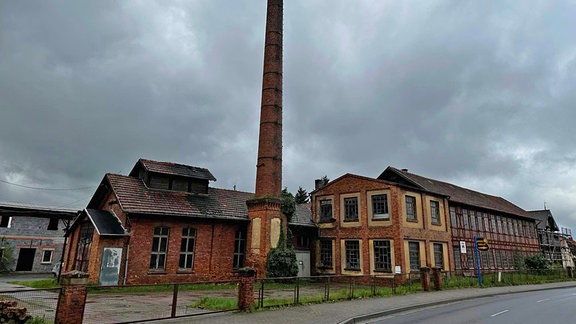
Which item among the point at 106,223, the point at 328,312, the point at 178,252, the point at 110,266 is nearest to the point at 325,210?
the point at 178,252

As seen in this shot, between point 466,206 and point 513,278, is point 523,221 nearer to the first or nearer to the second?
point 466,206

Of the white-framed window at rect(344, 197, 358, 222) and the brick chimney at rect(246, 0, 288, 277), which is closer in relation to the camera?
the brick chimney at rect(246, 0, 288, 277)

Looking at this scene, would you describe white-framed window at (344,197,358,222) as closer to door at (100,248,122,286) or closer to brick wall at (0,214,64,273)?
door at (100,248,122,286)

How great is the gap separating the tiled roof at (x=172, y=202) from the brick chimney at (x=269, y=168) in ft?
5.04

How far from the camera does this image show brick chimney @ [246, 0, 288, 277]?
21906 millimetres

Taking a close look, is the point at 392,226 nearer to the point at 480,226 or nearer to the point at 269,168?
the point at 269,168

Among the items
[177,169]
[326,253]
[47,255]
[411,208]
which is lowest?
[47,255]

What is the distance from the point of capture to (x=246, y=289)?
35.9 feet

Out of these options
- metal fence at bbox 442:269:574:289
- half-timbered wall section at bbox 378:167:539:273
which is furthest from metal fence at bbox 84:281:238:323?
half-timbered wall section at bbox 378:167:539:273

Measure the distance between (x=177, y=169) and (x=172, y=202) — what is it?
291 centimetres

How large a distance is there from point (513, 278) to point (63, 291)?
91.5 feet

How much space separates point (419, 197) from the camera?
25406 mm

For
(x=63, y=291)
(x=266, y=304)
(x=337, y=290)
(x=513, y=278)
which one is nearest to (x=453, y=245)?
(x=513, y=278)

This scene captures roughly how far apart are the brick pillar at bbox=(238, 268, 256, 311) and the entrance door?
3148 centimetres
